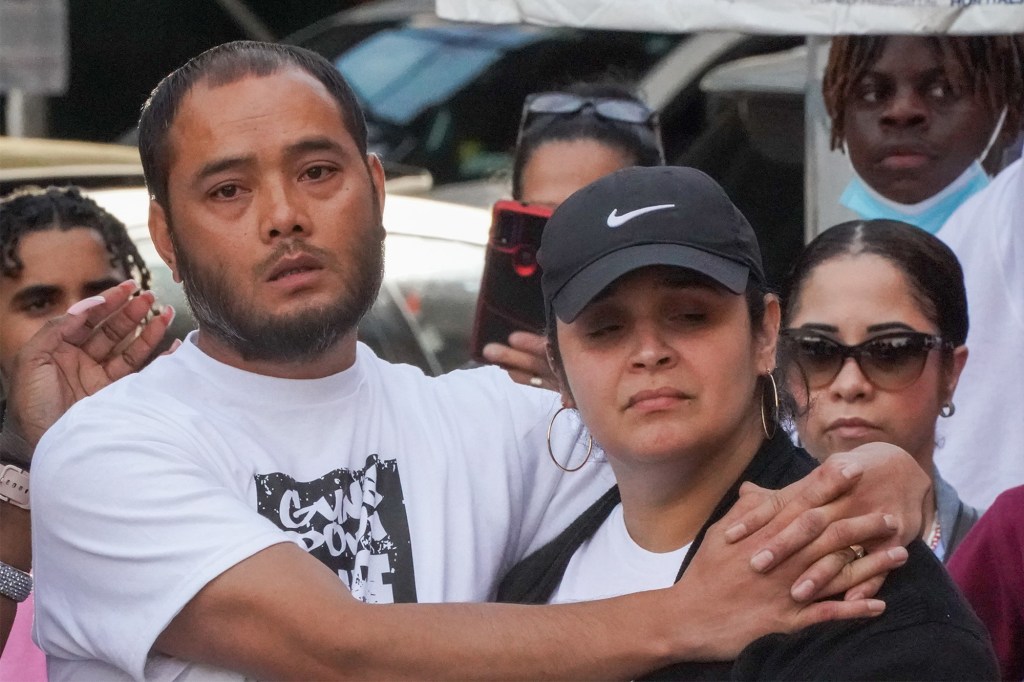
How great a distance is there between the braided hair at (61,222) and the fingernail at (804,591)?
191cm

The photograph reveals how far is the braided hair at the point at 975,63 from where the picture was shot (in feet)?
12.3

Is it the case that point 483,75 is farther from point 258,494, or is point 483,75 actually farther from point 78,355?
point 258,494

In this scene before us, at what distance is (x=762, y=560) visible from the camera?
6.91 feet

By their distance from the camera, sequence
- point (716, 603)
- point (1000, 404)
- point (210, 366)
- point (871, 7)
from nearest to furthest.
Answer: point (716, 603)
point (210, 366)
point (871, 7)
point (1000, 404)

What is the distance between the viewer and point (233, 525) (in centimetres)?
224

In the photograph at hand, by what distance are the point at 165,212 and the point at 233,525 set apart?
0.60m

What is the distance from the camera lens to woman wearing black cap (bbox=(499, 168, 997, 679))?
2.26 meters

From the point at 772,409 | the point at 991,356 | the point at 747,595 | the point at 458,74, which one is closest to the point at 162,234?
the point at 772,409

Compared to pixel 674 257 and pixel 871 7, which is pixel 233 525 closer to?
pixel 674 257

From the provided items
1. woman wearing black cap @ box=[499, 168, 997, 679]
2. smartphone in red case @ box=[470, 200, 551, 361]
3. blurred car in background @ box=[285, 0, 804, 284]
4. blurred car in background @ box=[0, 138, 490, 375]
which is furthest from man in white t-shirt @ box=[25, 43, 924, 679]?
blurred car in background @ box=[285, 0, 804, 284]

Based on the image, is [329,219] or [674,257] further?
[329,219]

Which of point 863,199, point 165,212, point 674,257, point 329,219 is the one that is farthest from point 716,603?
point 863,199

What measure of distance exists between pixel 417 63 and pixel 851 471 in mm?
5029

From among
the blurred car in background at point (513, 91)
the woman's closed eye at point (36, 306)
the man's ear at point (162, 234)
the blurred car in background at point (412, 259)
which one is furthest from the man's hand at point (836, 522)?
the blurred car in background at point (513, 91)
